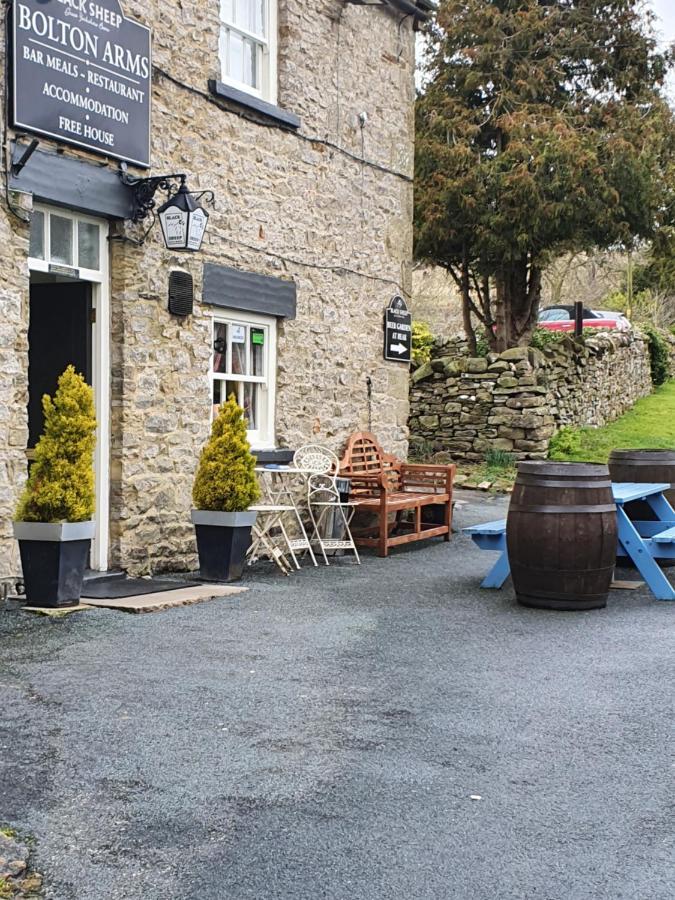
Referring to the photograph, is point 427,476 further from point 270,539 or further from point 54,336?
point 54,336

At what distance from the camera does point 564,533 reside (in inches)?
279

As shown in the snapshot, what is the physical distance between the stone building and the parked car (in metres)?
13.9

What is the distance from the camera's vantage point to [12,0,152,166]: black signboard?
23.7 feet

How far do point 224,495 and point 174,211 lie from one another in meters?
2.16

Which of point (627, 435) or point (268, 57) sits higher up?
point (268, 57)

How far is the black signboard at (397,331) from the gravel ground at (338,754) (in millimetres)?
4917

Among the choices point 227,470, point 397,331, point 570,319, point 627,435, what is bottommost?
point 227,470

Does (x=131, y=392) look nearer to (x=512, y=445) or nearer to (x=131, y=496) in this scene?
(x=131, y=496)

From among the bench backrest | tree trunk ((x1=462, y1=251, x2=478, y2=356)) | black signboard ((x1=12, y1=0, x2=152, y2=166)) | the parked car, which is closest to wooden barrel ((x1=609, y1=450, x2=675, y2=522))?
the bench backrest

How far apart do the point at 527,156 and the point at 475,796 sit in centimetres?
1459

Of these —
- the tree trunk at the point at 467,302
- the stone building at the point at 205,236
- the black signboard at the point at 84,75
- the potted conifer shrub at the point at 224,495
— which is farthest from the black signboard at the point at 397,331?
the tree trunk at the point at 467,302

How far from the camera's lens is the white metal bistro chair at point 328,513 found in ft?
31.7

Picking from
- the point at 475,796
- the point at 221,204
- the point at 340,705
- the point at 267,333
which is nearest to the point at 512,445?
the point at 267,333

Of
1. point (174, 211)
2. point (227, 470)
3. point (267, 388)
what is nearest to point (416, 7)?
point (267, 388)
